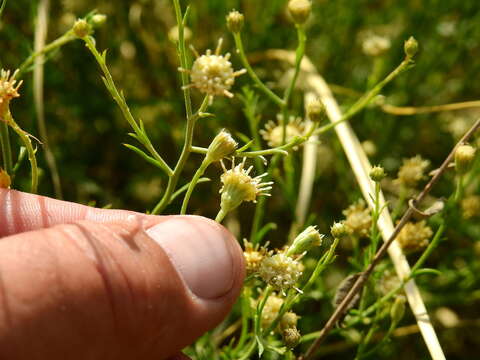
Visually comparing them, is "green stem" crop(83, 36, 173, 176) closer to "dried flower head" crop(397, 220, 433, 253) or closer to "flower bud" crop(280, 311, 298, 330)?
"flower bud" crop(280, 311, 298, 330)

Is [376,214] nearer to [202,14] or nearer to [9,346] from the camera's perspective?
[9,346]

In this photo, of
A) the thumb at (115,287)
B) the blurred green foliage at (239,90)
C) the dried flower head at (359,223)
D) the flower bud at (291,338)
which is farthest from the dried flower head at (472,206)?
the thumb at (115,287)

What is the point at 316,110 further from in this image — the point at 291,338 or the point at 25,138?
the point at 25,138

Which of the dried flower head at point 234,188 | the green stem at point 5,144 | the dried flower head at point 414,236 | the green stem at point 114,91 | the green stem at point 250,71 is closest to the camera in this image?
the green stem at point 114,91

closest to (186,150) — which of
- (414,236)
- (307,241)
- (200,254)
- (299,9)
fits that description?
(200,254)

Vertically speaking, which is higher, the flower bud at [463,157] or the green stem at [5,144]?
the flower bud at [463,157]

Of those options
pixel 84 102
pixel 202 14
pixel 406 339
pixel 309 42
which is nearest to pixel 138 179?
pixel 84 102

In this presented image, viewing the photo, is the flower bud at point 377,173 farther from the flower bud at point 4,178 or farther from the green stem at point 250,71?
the flower bud at point 4,178
